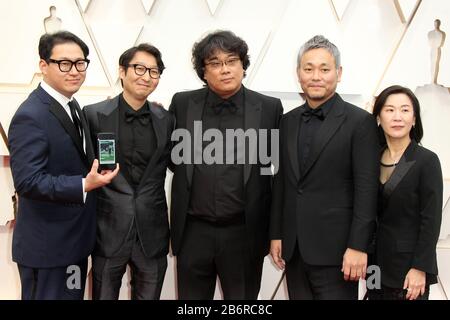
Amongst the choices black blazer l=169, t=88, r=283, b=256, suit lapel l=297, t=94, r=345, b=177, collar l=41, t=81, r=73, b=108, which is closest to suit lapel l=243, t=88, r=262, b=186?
black blazer l=169, t=88, r=283, b=256

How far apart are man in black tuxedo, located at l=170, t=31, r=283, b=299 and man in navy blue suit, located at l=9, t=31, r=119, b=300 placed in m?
0.39

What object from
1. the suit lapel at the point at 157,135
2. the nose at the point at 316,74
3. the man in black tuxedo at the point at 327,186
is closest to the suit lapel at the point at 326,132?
the man in black tuxedo at the point at 327,186

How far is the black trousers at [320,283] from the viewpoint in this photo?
175 cm

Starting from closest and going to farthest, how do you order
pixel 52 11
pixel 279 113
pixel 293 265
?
pixel 293 265 → pixel 279 113 → pixel 52 11

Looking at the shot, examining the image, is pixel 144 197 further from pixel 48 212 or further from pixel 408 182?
pixel 408 182

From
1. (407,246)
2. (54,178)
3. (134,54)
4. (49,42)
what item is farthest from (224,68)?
(407,246)

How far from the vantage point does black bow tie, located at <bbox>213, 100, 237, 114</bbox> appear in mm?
1934

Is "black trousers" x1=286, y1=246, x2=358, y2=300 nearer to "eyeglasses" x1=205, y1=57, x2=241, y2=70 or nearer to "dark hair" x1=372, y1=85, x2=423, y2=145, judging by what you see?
"dark hair" x1=372, y1=85, x2=423, y2=145

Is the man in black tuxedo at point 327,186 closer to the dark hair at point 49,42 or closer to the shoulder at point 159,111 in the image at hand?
the shoulder at point 159,111

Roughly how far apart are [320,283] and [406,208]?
1.48ft

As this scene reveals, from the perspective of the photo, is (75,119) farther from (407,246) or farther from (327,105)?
(407,246)

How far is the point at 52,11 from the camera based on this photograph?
98.2 inches
